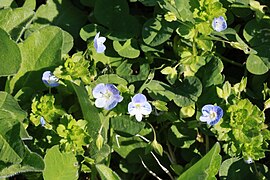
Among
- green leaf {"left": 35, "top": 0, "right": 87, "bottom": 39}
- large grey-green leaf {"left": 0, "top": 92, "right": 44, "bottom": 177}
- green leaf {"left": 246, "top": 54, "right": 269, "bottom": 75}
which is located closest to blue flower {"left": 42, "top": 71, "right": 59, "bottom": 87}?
large grey-green leaf {"left": 0, "top": 92, "right": 44, "bottom": 177}

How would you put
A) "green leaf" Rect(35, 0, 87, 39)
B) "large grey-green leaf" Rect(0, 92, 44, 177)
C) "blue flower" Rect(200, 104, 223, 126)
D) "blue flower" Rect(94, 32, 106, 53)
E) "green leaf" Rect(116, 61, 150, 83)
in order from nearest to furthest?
"large grey-green leaf" Rect(0, 92, 44, 177)
"blue flower" Rect(200, 104, 223, 126)
"blue flower" Rect(94, 32, 106, 53)
"green leaf" Rect(116, 61, 150, 83)
"green leaf" Rect(35, 0, 87, 39)

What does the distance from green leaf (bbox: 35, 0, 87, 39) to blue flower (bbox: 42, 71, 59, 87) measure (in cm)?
36

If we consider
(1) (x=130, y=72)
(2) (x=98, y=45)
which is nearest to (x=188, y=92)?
(1) (x=130, y=72)

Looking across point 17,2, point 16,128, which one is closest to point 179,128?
point 16,128

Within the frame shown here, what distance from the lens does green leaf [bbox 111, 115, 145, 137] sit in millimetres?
1994

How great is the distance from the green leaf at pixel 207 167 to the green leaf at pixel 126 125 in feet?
0.71

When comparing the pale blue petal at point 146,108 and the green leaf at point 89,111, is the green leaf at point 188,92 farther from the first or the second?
the green leaf at point 89,111

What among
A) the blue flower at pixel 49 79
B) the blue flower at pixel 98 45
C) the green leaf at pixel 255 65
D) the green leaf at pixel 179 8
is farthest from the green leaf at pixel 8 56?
the green leaf at pixel 255 65

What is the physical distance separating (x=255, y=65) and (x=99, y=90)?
0.58 m

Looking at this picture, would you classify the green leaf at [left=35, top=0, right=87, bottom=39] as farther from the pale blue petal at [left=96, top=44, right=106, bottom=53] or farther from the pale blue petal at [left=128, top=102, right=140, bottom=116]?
the pale blue petal at [left=128, top=102, right=140, bottom=116]

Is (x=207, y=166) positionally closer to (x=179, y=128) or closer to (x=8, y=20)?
(x=179, y=128)

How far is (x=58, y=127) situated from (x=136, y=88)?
338 millimetres

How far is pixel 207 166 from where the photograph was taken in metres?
1.83

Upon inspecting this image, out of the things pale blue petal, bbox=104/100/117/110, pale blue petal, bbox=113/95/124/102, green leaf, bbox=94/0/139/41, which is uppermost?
green leaf, bbox=94/0/139/41
